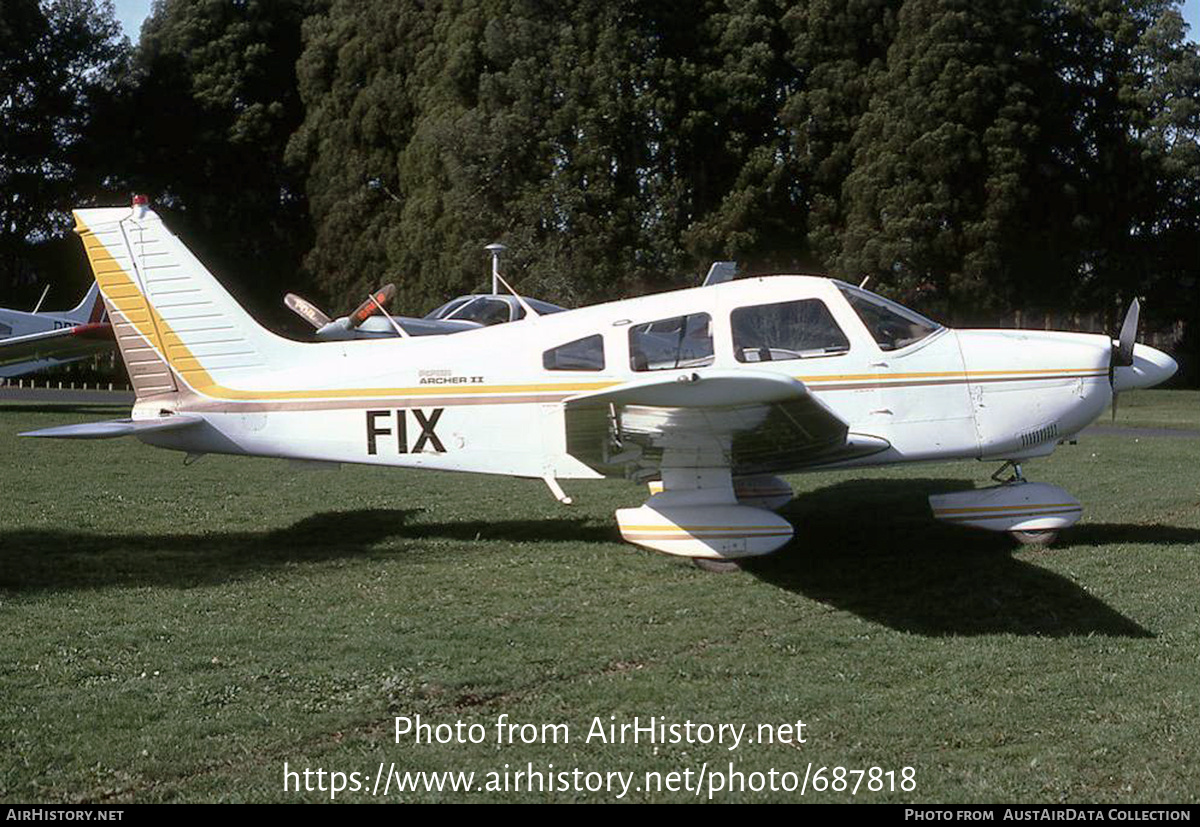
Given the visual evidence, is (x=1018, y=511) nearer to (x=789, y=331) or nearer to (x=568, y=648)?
(x=789, y=331)

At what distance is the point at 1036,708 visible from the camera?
5.14 m

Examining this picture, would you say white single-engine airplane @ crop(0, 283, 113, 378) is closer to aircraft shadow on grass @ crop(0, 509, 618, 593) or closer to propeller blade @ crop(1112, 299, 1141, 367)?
aircraft shadow on grass @ crop(0, 509, 618, 593)

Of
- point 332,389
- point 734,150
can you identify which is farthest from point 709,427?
point 734,150

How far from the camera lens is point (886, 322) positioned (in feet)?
27.9

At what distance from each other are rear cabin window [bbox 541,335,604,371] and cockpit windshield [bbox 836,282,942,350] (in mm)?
1817

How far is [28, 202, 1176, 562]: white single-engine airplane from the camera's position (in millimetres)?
8367

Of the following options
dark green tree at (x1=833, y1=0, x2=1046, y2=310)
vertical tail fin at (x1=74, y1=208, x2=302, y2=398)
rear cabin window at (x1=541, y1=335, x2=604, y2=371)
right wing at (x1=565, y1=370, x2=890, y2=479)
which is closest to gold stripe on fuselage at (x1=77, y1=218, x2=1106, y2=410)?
vertical tail fin at (x1=74, y1=208, x2=302, y2=398)

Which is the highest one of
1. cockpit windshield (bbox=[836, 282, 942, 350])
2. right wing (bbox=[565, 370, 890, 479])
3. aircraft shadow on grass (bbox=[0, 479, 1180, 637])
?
cockpit windshield (bbox=[836, 282, 942, 350])

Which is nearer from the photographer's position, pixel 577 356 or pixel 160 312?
pixel 577 356

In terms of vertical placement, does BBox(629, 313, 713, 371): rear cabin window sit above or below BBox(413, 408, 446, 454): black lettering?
above

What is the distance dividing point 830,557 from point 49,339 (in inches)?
713

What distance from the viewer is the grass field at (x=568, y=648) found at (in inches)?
177
